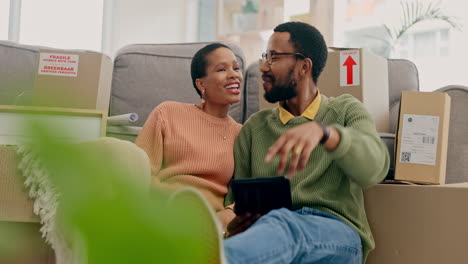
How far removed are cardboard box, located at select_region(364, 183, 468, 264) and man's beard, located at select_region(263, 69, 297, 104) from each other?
0.34 m

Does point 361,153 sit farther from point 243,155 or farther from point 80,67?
point 80,67

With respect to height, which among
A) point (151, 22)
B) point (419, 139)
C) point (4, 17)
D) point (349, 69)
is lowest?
point (419, 139)

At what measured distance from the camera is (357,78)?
1.56 meters

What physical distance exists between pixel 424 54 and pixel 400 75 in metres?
1.48

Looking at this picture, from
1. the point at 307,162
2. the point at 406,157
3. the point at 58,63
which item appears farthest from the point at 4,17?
the point at 406,157

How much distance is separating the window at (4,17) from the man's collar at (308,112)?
2323 mm

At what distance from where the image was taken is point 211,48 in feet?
5.17

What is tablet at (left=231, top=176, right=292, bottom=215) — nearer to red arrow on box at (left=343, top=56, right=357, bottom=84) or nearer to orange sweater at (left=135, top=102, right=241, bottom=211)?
orange sweater at (left=135, top=102, right=241, bottom=211)

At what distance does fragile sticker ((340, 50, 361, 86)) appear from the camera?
5.11ft

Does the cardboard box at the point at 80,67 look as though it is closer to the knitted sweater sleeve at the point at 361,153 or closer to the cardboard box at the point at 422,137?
the knitted sweater sleeve at the point at 361,153

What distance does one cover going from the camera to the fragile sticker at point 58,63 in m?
1.48

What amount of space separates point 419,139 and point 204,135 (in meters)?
0.61

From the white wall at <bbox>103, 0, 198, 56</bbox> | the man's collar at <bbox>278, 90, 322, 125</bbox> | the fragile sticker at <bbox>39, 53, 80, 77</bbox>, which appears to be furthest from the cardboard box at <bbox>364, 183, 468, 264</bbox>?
the white wall at <bbox>103, 0, 198, 56</bbox>

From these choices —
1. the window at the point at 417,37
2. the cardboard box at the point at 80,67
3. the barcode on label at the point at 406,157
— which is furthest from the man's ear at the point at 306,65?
the window at the point at 417,37
